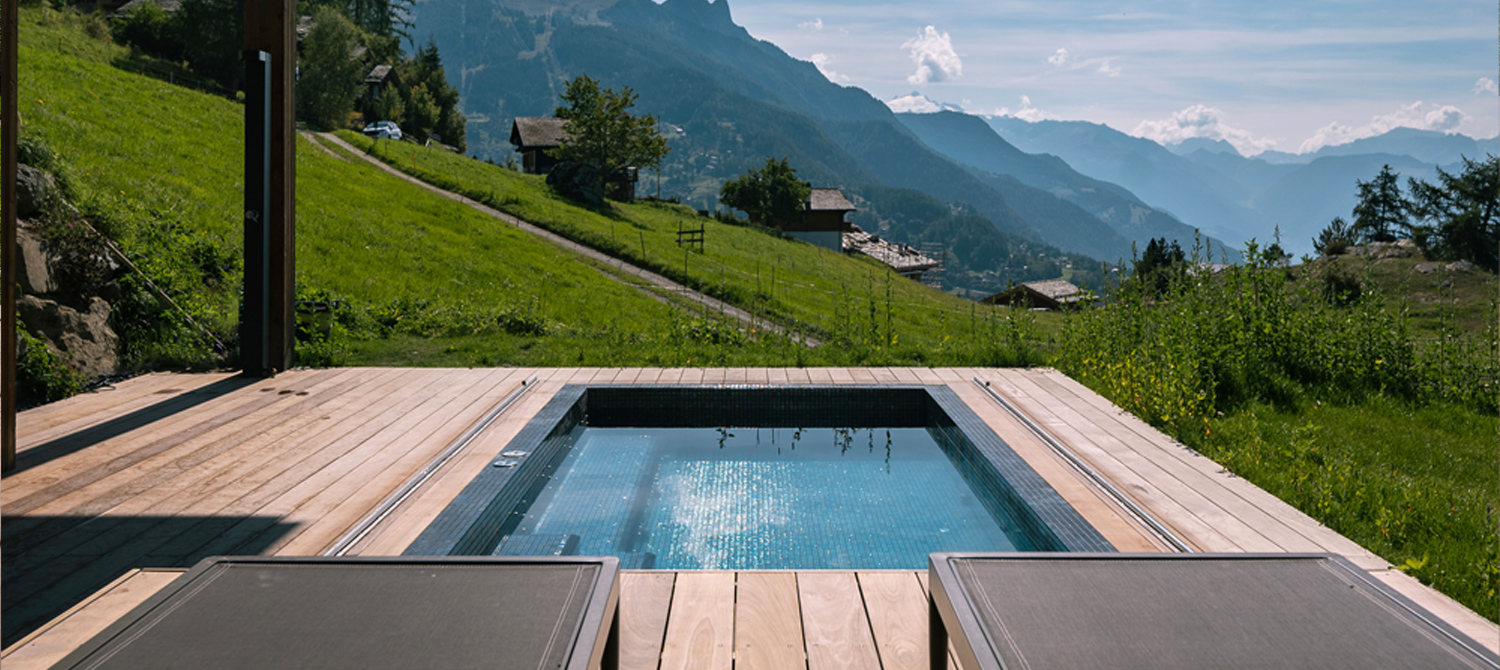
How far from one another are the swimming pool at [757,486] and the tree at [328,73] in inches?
1159

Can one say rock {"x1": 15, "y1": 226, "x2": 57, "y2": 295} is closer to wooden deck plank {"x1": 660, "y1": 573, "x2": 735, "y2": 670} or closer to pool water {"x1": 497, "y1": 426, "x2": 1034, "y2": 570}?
pool water {"x1": 497, "y1": 426, "x2": 1034, "y2": 570}

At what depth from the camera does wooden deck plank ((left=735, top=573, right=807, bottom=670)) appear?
7.38 feet

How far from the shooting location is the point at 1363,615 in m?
1.83

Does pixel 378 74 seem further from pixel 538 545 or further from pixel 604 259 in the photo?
pixel 538 545

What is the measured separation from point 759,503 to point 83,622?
295 centimetres

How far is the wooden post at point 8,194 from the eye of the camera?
3.49m

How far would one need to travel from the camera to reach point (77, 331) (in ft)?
18.2

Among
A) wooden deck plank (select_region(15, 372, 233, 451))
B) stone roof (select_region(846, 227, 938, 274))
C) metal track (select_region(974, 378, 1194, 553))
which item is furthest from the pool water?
stone roof (select_region(846, 227, 938, 274))

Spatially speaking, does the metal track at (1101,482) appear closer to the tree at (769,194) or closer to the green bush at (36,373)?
the green bush at (36,373)

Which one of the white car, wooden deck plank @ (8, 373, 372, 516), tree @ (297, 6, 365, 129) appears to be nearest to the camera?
wooden deck plank @ (8, 373, 372, 516)

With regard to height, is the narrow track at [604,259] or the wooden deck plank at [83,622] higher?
the narrow track at [604,259]

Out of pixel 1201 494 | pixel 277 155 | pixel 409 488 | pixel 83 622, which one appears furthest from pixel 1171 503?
pixel 277 155

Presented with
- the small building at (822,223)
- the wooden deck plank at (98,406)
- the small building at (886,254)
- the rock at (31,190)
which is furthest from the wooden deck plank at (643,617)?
the small building at (886,254)

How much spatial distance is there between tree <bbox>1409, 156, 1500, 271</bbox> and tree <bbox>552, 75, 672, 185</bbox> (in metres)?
29.6
